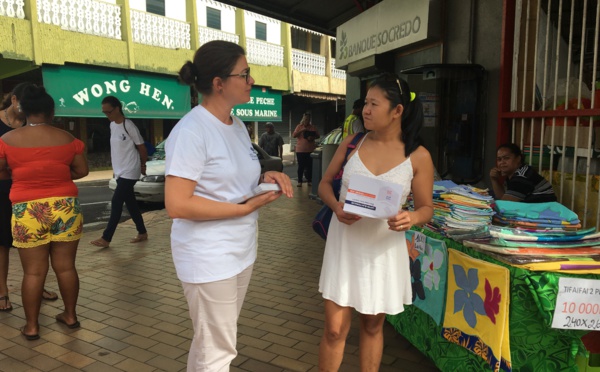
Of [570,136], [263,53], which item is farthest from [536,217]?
[263,53]

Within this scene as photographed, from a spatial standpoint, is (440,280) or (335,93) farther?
(335,93)

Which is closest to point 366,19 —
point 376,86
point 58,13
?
point 376,86

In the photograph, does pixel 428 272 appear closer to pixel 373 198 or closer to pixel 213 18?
pixel 373 198

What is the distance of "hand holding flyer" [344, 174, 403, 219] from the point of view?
212 cm

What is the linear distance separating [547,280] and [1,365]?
335cm

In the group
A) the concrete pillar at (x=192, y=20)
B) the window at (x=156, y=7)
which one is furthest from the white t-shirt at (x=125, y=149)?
the concrete pillar at (x=192, y=20)

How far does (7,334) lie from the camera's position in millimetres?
3643

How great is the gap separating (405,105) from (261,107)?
20.3 metres

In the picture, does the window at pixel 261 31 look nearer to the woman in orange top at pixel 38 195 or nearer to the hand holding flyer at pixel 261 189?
the woman in orange top at pixel 38 195

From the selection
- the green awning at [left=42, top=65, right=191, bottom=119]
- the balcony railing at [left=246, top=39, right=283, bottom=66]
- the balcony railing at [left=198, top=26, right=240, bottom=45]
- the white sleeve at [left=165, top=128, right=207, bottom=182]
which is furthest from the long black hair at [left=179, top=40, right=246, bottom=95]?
the balcony railing at [left=246, top=39, right=283, bottom=66]

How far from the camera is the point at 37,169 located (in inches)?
136

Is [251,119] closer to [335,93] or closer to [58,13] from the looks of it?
[335,93]

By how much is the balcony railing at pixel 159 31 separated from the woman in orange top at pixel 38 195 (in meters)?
15.0

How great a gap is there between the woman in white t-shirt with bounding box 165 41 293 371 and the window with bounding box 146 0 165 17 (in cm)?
1790
